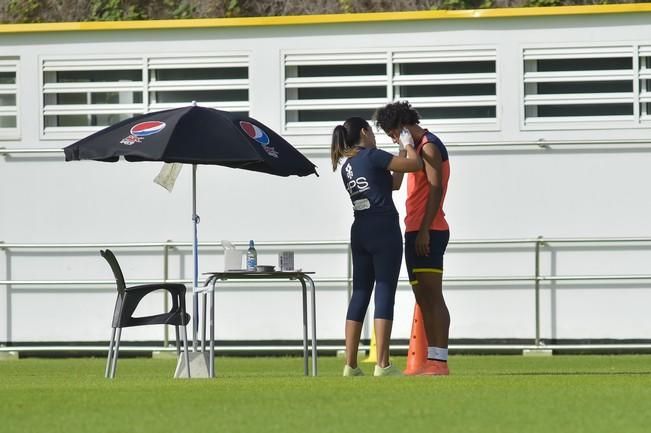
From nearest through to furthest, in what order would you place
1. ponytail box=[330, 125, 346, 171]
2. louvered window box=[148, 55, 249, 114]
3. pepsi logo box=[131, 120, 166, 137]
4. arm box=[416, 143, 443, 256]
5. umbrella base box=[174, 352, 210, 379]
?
arm box=[416, 143, 443, 256], ponytail box=[330, 125, 346, 171], pepsi logo box=[131, 120, 166, 137], umbrella base box=[174, 352, 210, 379], louvered window box=[148, 55, 249, 114]

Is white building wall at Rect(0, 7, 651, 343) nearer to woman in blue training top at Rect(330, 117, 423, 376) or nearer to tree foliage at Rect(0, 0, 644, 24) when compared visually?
tree foliage at Rect(0, 0, 644, 24)

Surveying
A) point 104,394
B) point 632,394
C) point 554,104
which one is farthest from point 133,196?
point 632,394

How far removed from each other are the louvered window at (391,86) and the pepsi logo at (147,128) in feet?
14.8

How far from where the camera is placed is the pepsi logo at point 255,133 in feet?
39.8

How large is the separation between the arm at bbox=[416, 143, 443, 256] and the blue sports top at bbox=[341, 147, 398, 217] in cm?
24

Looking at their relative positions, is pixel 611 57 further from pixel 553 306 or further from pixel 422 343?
pixel 422 343

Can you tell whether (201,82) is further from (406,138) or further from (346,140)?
(406,138)

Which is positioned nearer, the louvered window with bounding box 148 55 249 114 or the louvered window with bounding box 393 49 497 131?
the louvered window with bounding box 393 49 497 131

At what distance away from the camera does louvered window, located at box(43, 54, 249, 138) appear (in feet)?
54.2

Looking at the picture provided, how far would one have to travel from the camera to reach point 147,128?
11898 millimetres

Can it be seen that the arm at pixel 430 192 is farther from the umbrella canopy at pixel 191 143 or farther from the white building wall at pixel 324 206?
the white building wall at pixel 324 206

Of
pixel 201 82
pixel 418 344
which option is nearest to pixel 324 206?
pixel 201 82

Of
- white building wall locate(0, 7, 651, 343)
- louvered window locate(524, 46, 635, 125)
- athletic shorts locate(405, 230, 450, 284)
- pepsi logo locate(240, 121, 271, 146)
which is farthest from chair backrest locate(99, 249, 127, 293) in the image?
louvered window locate(524, 46, 635, 125)

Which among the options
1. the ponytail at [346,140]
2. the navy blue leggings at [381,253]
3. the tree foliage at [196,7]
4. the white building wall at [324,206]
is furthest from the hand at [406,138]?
the tree foliage at [196,7]
